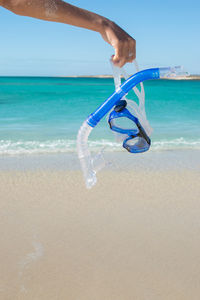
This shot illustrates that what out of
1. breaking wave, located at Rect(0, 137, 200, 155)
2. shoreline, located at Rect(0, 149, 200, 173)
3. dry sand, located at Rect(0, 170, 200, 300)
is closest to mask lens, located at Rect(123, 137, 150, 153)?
dry sand, located at Rect(0, 170, 200, 300)

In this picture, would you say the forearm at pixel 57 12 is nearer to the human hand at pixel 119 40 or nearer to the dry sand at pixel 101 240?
the human hand at pixel 119 40

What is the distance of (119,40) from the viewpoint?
110cm

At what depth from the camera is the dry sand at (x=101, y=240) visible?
9.23 feet

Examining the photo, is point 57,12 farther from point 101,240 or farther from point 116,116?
point 101,240

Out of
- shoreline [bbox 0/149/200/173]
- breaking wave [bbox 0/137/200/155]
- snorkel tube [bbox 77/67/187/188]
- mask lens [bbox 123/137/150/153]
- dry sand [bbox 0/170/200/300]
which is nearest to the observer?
snorkel tube [bbox 77/67/187/188]

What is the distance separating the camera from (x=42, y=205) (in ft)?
14.0

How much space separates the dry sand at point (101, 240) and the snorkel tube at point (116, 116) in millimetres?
1623

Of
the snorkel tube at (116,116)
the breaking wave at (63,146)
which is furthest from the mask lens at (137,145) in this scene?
the breaking wave at (63,146)

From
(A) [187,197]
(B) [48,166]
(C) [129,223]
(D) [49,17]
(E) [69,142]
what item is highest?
(D) [49,17]

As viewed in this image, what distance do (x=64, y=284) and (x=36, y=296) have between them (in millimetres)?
226

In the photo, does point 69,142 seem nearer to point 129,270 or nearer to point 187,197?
point 187,197

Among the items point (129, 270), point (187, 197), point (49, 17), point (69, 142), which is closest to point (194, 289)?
point (129, 270)

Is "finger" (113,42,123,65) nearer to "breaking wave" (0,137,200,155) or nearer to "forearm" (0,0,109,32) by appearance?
"forearm" (0,0,109,32)

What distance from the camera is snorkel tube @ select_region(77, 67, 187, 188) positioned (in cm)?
125
